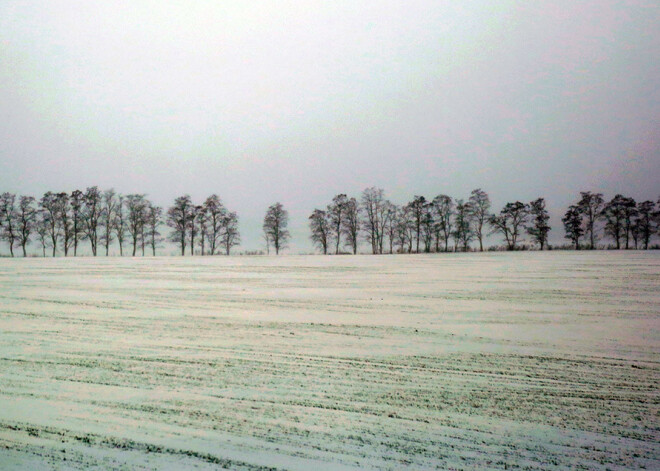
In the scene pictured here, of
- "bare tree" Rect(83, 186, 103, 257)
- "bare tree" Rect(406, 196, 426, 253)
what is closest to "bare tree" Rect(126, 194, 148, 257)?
"bare tree" Rect(83, 186, 103, 257)

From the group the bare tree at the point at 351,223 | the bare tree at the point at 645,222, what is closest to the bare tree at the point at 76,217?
the bare tree at the point at 351,223

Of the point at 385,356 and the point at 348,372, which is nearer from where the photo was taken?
the point at 348,372

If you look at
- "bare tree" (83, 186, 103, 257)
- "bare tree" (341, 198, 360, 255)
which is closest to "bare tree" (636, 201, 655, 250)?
"bare tree" (341, 198, 360, 255)

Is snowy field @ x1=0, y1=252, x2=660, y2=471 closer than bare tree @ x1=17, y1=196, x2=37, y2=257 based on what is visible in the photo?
Yes

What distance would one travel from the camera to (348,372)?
5.23 meters

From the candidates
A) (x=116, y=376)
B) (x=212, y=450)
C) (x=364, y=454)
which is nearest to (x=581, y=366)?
(x=364, y=454)

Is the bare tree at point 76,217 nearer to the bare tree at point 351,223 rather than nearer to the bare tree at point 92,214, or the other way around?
the bare tree at point 92,214

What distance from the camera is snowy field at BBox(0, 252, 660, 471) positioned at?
3336mm

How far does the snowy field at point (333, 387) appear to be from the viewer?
334 centimetres

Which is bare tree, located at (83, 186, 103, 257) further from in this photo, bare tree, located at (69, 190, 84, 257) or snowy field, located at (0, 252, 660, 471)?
snowy field, located at (0, 252, 660, 471)

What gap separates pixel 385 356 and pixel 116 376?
10.8 ft

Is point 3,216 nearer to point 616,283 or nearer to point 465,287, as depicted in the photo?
point 465,287

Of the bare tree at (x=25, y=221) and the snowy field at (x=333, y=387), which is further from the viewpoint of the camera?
the bare tree at (x=25, y=221)

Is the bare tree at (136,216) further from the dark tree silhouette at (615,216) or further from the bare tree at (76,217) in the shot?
the dark tree silhouette at (615,216)
